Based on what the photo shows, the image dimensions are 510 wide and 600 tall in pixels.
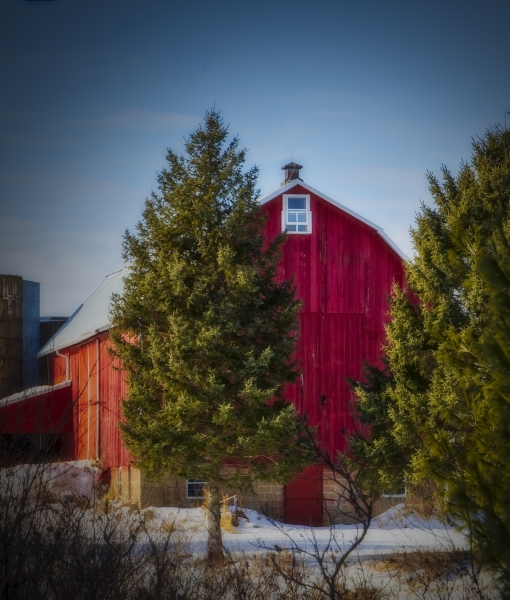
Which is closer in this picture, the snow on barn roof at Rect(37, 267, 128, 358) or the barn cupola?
the barn cupola

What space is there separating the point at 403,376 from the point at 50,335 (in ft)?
81.0

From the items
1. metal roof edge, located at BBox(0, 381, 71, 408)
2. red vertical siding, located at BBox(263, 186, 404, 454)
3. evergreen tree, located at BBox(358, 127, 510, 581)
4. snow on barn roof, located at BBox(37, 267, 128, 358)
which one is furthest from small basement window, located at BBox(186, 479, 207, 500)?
evergreen tree, located at BBox(358, 127, 510, 581)

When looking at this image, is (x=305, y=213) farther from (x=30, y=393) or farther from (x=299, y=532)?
(x=30, y=393)

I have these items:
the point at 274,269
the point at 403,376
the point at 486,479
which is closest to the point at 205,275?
the point at 274,269

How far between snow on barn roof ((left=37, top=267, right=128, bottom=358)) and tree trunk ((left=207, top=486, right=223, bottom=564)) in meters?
10.1

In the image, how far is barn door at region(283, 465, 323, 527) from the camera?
76.0ft

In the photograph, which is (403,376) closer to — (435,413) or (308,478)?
(435,413)

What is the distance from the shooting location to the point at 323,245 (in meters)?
23.8

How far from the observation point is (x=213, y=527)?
17953mm

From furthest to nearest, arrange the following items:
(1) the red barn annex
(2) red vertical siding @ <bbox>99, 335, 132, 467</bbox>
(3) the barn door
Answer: (2) red vertical siding @ <bbox>99, 335, 132, 467</bbox> < (1) the red barn annex < (3) the barn door

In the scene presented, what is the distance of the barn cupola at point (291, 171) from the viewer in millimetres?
25812

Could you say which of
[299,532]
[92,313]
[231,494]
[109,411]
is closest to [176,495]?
[231,494]

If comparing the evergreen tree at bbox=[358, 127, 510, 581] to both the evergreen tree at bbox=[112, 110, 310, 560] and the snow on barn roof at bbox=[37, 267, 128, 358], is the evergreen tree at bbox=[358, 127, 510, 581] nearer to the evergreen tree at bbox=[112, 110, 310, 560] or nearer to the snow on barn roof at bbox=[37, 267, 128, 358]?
the evergreen tree at bbox=[112, 110, 310, 560]

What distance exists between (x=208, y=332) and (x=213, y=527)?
3.90m
